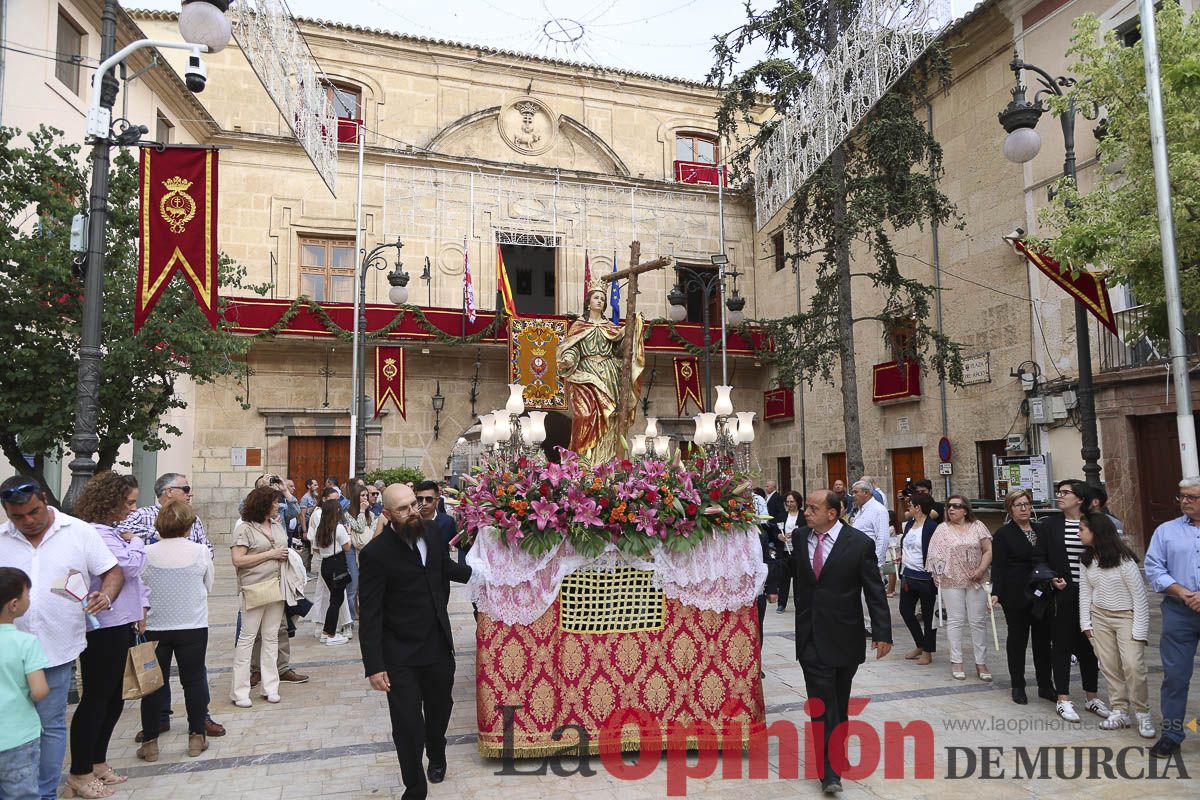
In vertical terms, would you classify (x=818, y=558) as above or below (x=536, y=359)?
below

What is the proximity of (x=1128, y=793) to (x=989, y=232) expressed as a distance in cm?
1343

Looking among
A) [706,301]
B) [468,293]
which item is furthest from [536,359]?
[706,301]

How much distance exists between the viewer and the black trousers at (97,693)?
4504 mm

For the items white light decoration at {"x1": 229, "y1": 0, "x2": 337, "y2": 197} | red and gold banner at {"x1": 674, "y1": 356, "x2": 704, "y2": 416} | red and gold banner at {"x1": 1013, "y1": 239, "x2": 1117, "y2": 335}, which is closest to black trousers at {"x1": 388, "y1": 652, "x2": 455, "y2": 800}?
red and gold banner at {"x1": 1013, "y1": 239, "x2": 1117, "y2": 335}

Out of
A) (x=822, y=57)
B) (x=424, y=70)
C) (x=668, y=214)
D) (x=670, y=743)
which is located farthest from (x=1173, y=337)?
(x=424, y=70)

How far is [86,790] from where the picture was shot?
14.7ft

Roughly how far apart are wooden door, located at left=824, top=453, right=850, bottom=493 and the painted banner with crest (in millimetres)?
7087

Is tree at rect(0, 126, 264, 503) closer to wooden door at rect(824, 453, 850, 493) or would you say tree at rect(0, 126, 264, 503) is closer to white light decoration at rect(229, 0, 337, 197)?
white light decoration at rect(229, 0, 337, 197)

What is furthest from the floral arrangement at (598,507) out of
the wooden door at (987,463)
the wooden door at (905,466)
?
the wooden door at (905,466)

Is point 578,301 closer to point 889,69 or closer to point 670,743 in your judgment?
point 889,69

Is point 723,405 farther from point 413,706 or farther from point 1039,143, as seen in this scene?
point 1039,143

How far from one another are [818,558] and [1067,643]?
2.64 metres

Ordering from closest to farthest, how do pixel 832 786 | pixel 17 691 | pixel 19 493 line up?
pixel 17 691
pixel 19 493
pixel 832 786

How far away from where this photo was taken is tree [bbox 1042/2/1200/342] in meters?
7.21
